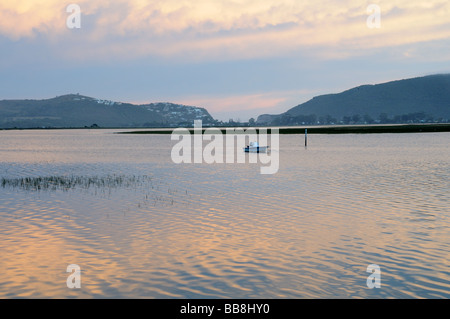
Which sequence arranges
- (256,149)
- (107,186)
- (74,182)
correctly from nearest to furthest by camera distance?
(107,186) < (74,182) < (256,149)

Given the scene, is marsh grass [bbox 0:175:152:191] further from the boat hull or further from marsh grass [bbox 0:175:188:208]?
the boat hull

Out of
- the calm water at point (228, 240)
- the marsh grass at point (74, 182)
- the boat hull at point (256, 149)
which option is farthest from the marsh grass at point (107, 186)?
the boat hull at point (256, 149)

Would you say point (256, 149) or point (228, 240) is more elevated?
point (256, 149)

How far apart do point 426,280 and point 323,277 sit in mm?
3488

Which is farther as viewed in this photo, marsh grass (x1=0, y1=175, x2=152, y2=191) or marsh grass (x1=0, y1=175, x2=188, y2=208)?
marsh grass (x1=0, y1=175, x2=152, y2=191)

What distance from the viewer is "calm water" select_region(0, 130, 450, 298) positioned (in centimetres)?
1602

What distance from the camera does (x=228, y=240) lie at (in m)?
22.4

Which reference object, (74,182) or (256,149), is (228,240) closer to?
(74,182)

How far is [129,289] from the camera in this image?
1584cm

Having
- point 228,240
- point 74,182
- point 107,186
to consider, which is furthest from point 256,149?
point 228,240

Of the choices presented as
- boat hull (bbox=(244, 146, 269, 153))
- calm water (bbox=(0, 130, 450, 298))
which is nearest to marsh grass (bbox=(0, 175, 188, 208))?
calm water (bbox=(0, 130, 450, 298))

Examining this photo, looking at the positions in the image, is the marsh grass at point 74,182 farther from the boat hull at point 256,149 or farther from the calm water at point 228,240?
the boat hull at point 256,149

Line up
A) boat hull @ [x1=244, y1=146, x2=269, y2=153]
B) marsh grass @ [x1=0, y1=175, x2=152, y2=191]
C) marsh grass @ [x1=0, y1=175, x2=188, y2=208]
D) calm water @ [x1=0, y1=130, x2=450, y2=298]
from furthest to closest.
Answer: boat hull @ [x1=244, y1=146, x2=269, y2=153]
marsh grass @ [x1=0, y1=175, x2=152, y2=191]
marsh grass @ [x1=0, y1=175, x2=188, y2=208]
calm water @ [x1=0, y1=130, x2=450, y2=298]
